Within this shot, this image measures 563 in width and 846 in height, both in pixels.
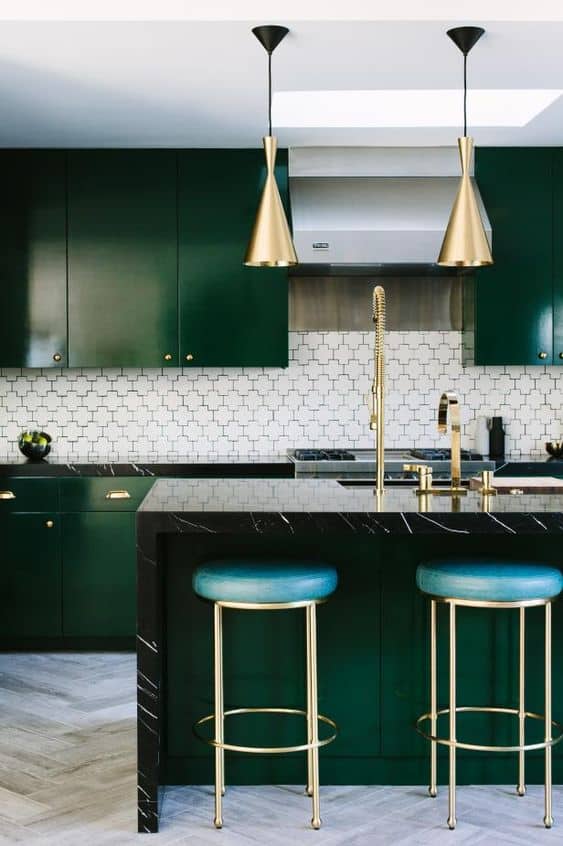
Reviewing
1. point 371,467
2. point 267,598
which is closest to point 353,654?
point 267,598

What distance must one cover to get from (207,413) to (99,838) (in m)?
3.09

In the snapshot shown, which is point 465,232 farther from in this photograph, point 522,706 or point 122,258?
point 122,258

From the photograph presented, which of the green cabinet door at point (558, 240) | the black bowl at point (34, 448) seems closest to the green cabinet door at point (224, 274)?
the black bowl at point (34, 448)

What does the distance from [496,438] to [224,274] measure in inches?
69.8

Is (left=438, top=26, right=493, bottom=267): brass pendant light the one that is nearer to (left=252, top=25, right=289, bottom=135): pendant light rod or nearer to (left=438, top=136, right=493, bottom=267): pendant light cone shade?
(left=438, top=136, right=493, bottom=267): pendant light cone shade

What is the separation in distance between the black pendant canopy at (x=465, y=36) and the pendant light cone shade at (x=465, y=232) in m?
0.49

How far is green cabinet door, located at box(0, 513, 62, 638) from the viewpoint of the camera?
508 centimetres

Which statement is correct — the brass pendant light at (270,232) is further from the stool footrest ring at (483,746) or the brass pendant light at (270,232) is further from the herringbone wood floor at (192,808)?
the herringbone wood floor at (192,808)

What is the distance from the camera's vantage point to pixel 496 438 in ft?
18.4

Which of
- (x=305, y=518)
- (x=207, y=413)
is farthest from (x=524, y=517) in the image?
(x=207, y=413)

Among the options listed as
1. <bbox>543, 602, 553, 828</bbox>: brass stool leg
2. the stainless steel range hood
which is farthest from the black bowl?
<bbox>543, 602, 553, 828</bbox>: brass stool leg

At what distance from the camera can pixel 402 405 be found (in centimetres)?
580

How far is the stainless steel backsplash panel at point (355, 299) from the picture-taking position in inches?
226

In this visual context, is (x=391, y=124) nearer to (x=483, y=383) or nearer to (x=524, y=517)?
(x=483, y=383)
